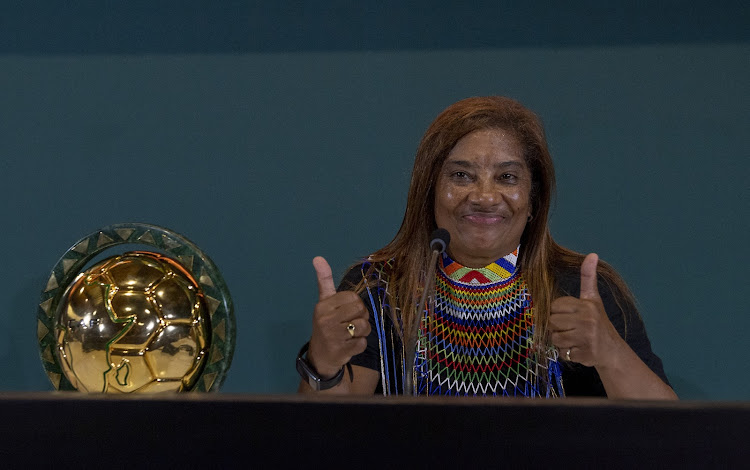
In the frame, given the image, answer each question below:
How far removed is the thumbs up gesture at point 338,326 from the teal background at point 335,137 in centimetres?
80

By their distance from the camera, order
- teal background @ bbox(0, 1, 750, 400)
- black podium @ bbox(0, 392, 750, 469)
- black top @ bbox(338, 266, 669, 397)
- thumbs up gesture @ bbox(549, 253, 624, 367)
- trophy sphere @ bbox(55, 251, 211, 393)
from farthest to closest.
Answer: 1. teal background @ bbox(0, 1, 750, 400)
2. black top @ bbox(338, 266, 669, 397)
3. thumbs up gesture @ bbox(549, 253, 624, 367)
4. trophy sphere @ bbox(55, 251, 211, 393)
5. black podium @ bbox(0, 392, 750, 469)

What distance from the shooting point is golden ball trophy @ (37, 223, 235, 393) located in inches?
33.8

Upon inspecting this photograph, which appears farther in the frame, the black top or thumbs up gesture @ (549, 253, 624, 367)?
the black top

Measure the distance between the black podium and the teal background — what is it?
1.48 meters

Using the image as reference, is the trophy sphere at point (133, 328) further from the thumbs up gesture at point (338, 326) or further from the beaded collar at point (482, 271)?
the beaded collar at point (482, 271)

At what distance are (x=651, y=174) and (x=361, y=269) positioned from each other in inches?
32.5

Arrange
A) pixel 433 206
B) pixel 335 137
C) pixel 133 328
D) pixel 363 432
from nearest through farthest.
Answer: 1. pixel 363 432
2. pixel 133 328
3. pixel 433 206
4. pixel 335 137

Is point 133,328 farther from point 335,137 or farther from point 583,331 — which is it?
point 335,137

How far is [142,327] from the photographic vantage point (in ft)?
2.85

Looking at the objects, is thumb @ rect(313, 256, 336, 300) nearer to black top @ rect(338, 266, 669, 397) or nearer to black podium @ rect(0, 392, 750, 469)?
black top @ rect(338, 266, 669, 397)

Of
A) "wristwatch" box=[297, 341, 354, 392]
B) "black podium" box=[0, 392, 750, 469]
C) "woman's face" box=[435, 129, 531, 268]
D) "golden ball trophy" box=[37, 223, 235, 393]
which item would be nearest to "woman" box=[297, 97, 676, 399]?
"woman's face" box=[435, 129, 531, 268]

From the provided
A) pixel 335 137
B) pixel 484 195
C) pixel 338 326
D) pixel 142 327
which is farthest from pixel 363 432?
pixel 335 137


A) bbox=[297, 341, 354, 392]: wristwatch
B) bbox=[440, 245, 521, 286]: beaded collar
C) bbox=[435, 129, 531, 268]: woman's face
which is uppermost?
bbox=[435, 129, 531, 268]: woman's face

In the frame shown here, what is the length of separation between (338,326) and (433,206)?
1.39ft
